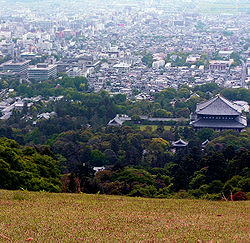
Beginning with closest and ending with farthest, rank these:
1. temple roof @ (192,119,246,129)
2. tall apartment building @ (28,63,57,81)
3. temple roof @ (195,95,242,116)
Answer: temple roof @ (192,119,246,129) < temple roof @ (195,95,242,116) < tall apartment building @ (28,63,57,81)

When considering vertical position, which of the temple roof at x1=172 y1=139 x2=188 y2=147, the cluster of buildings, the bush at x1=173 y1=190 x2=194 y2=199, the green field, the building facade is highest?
the green field

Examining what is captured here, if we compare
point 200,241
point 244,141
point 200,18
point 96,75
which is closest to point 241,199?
point 200,241

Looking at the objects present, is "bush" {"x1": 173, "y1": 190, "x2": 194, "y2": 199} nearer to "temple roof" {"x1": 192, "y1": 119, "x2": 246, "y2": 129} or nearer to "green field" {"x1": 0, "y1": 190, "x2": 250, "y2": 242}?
"green field" {"x1": 0, "y1": 190, "x2": 250, "y2": 242}

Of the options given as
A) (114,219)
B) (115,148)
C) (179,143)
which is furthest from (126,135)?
(114,219)

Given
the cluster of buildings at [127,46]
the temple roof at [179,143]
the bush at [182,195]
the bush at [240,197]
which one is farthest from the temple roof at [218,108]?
the bush at [240,197]

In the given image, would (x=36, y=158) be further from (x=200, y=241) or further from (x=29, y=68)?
(x=29, y=68)

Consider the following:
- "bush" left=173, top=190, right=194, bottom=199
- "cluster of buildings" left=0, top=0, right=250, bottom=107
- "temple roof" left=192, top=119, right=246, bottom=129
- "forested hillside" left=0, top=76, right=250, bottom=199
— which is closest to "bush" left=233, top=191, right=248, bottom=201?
"forested hillside" left=0, top=76, right=250, bottom=199

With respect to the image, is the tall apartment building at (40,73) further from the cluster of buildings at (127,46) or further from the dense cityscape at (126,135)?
the dense cityscape at (126,135)

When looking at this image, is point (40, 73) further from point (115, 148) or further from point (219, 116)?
point (115, 148)
